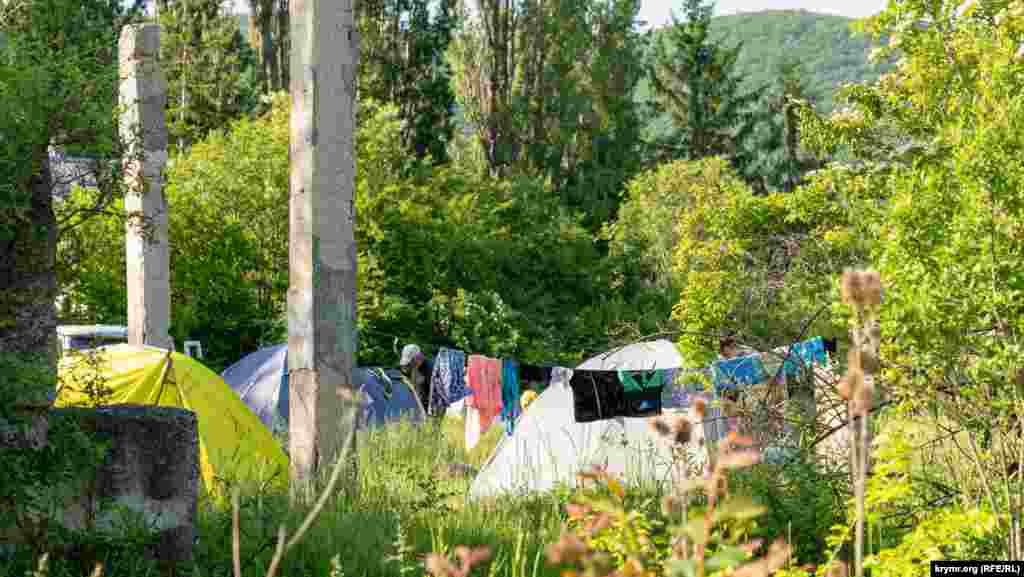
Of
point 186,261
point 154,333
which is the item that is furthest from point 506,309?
point 154,333

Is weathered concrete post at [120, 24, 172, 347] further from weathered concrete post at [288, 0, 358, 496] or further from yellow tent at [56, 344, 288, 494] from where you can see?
weathered concrete post at [288, 0, 358, 496]

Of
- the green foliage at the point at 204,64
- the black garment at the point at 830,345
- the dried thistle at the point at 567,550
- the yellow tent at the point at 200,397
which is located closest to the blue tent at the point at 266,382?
the black garment at the point at 830,345

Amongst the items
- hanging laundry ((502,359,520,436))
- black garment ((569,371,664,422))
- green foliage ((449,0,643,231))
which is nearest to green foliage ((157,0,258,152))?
green foliage ((449,0,643,231))

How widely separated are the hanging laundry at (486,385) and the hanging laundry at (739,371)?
3.23 meters

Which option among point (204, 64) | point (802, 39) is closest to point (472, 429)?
point (204, 64)

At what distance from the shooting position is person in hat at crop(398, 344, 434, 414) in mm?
13867

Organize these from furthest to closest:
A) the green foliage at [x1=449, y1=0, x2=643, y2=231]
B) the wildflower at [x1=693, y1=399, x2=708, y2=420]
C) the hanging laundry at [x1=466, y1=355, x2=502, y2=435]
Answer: the green foliage at [x1=449, y1=0, x2=643, y2=231] → the hanging laundry at [x1=466, y1=355, x2=502, y2=435] → the wildflower at [x1=693, y1=399, x2=708, y2=420]

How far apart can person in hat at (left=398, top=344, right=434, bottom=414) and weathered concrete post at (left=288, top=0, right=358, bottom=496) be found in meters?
4.61

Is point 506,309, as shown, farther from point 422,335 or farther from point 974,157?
point 974,157

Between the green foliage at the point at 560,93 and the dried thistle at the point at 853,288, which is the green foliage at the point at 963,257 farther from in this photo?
the green foliage at the point at 560,93

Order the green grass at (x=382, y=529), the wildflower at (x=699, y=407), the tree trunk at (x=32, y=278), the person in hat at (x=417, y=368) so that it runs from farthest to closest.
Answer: the person in hat at (x=417, y=368)
the green grass at (x=382, y=529)
the tree trunk at (x=32, y=278)
the wildflower at (x=699, y=407)

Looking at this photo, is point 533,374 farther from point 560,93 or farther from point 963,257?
point 560,93

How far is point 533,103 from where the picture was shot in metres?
33.6

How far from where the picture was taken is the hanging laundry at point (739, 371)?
837cm
